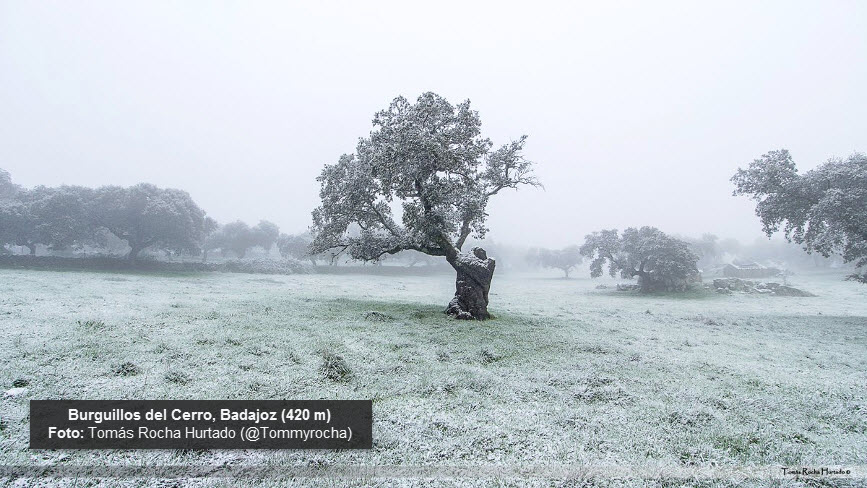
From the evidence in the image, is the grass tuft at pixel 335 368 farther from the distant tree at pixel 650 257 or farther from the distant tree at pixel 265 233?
the distant tree at pixel 265 233

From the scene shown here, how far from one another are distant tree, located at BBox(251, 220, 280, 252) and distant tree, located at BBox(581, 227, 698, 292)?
67.1 m

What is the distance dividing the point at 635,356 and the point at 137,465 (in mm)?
11904

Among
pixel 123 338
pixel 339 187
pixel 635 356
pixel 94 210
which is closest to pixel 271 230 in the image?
pixel 94 210

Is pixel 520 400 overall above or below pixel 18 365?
below

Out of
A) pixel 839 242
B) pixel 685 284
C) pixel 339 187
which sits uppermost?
pixel 339 187

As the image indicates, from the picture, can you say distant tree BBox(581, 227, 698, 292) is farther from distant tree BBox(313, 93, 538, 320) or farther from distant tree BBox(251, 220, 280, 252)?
distant tree BBox(251, 220, 280, 252)

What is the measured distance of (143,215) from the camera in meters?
42.5

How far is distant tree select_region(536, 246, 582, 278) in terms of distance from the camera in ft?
279

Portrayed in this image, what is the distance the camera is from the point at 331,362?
8.79m

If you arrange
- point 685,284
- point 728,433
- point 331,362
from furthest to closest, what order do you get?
point 685,284
point 331,362
point 728,433

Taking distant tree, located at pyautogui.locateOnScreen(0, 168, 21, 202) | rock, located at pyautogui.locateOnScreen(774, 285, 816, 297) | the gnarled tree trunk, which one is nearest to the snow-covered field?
the gnarled tree trunk

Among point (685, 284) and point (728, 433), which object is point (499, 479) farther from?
point (685, 284)

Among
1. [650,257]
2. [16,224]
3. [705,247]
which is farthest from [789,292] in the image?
[16,224]

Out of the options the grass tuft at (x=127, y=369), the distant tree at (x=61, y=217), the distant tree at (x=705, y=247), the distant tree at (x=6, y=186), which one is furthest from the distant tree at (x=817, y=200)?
the distant tree at (x=6, y=186)
